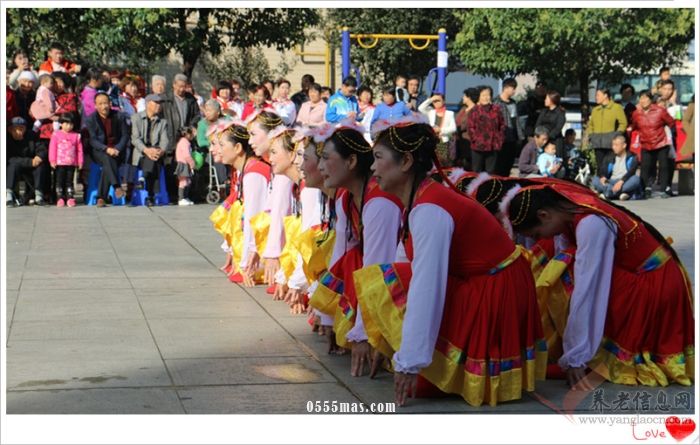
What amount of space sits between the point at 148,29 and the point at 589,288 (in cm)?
1649

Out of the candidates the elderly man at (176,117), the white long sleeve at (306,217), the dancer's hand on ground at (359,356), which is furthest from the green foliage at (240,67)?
the dancer's hand on ground at (359,356)

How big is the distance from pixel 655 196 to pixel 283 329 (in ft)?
41.4

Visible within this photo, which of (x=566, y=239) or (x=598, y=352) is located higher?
(x=566, y=239)

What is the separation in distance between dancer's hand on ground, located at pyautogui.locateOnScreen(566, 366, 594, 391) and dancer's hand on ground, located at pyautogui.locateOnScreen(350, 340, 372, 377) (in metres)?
1.05

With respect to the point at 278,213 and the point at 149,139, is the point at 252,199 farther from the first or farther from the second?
the point at 149,139

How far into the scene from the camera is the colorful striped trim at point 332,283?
6.62 metres

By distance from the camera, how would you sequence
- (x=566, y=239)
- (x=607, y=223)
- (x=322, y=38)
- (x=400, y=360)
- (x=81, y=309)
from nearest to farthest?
1. (x=400, y=360)
2. (x=607, y=223)
3. (x=566, y=239)
4. (x=81, y=309)
5. (x=322, y=38)

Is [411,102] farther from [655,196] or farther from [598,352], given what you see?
[598,352]

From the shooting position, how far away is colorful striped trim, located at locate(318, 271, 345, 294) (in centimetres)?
662

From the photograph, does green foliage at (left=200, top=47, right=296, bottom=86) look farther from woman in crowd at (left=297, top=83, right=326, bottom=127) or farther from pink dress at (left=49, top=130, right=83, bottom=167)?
pink dress at (left=49, top=130, right=83, bottom=167)

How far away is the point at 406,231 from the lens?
6062 mm

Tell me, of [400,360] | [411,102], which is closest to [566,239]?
[400,360]

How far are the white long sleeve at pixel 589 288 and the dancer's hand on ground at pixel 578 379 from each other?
3 centimetres

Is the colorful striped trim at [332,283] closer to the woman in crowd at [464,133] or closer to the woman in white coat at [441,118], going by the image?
the woman in white coat at [441,118]
